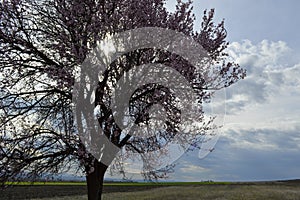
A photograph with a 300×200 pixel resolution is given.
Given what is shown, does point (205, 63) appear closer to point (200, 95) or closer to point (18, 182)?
point (200, 95)

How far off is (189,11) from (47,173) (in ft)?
34.4

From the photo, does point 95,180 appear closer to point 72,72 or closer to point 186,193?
point 72,72

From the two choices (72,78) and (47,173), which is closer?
(72,78)

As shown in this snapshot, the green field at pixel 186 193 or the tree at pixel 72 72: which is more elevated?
the tree at pixel 72 72

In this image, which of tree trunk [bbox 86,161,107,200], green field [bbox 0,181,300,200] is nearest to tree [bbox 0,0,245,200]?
tree trunk [bbox 86,161,107,200]

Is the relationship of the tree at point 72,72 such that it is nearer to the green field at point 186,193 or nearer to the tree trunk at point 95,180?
the tree trunk at point 95,180

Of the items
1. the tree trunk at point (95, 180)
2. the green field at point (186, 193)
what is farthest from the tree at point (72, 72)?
the green field at point (186, 193)

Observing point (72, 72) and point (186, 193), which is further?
point (186, 193)

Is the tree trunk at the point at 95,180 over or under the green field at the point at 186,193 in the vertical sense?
over

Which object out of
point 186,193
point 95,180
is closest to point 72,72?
point 95,180

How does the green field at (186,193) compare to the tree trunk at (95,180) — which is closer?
the tree trunk at (95,180)

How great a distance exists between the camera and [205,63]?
1549 cm

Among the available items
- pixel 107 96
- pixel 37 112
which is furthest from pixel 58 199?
pixel 107 96

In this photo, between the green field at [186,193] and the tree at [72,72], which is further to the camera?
the green field at [186,193]
